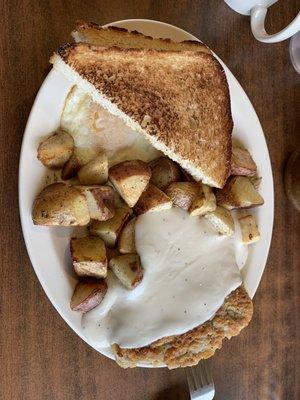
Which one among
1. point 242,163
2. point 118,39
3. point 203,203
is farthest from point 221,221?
point 118,39

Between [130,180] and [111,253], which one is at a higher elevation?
[130,180]

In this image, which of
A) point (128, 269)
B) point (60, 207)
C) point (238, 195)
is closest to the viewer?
point (60, 207)

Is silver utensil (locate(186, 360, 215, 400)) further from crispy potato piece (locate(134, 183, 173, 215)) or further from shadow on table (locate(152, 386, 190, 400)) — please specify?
crispy potato piece (locate(134, 183, 173, 215))

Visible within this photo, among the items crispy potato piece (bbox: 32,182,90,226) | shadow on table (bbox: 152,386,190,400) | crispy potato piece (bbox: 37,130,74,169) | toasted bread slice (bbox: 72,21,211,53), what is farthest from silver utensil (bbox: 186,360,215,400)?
toasted bread slice (bbox: 72,21,211,53)

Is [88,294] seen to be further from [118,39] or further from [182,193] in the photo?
[118,39]

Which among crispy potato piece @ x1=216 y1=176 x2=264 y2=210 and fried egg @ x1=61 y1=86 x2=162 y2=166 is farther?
crispy potato piece @ x1=216 y1=176 x2=264 y2=210

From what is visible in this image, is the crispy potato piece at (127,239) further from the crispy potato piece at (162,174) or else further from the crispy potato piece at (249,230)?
the crispy potato piece at (249,230)

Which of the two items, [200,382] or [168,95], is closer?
[168,95]
